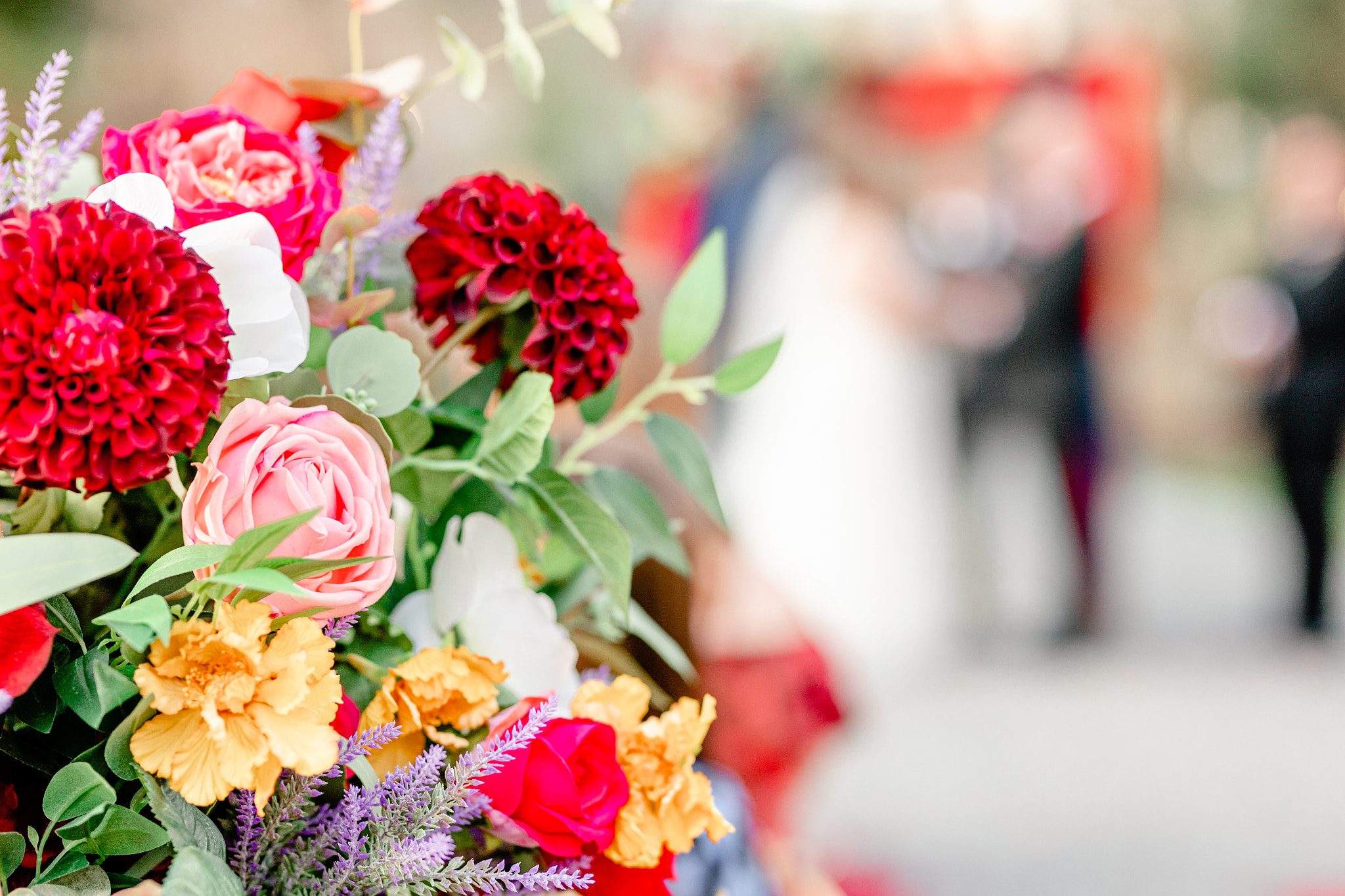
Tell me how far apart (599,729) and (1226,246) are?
25.1 ft

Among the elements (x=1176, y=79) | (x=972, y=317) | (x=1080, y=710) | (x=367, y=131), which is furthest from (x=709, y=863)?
(x=1176, y=79)

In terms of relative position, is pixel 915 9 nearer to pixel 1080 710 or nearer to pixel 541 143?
pixel 541 143

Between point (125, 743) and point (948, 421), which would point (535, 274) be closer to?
point (125, 743)

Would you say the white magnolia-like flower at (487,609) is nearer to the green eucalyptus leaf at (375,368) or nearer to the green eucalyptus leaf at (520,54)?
the green eucalyptus leaf at (375,368)

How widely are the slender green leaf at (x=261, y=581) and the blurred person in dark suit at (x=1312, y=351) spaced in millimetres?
4132

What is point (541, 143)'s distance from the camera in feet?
12.2

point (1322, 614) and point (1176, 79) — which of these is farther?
point (1176, 79)

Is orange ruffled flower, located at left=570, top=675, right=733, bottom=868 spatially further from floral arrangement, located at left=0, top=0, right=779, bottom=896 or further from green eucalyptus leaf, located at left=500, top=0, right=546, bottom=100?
green eucalyptus leaf, located at left=500, top=0, right=546, bottom=100

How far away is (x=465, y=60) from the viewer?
1.71 feet

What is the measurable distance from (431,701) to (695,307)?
0.23 metres

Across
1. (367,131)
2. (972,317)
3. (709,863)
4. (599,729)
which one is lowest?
(972,317)

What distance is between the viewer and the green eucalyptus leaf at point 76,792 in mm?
337

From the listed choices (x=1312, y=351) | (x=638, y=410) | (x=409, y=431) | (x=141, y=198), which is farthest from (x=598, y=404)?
(x=1312, y=351)

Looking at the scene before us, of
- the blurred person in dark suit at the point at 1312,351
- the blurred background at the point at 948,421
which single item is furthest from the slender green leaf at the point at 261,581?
the blurred person in dark suit at the point at 1312,351
